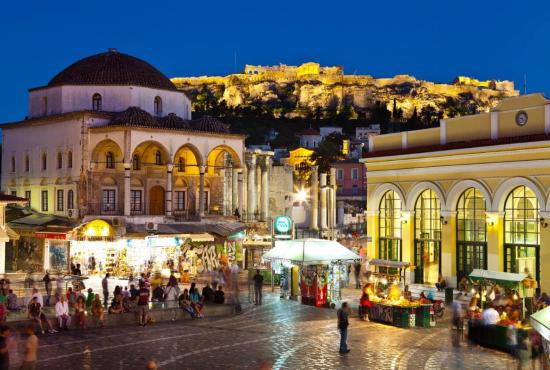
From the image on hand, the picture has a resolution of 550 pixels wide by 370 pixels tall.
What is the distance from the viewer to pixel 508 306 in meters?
20.6

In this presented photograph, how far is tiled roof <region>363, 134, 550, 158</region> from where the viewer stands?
2866cm

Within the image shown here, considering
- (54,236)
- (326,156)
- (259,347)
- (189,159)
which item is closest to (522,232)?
(259,347)

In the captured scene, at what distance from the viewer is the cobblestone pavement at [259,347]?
17.4 metres

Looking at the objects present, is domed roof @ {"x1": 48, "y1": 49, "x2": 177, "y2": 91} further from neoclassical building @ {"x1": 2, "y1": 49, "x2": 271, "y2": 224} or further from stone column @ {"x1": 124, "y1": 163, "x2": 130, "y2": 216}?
stone column @ {"x1": 124, "y1": 163, "x2": 130, "y2": 216}

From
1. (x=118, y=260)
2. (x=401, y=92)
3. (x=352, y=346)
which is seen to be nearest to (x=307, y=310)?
(x=352, y=346)

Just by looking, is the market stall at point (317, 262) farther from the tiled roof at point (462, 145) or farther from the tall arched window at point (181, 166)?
the tall arched window at point (181, 166)

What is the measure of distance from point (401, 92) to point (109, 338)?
168 meters

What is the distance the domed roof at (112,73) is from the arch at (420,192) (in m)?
19.2

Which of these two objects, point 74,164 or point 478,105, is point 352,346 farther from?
point 478,105

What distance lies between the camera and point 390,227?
35281 mm

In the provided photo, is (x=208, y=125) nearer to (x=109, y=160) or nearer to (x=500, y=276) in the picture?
(x=109, y=160)

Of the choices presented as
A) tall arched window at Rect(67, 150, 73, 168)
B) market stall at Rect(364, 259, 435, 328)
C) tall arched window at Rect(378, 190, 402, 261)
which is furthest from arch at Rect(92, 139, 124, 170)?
market stall at Rect(364, 259, 435, 328)

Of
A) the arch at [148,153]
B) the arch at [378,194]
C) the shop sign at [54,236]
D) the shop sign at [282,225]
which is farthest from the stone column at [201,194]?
the arch at [378,194]

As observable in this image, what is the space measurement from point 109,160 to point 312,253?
66.7 ft
